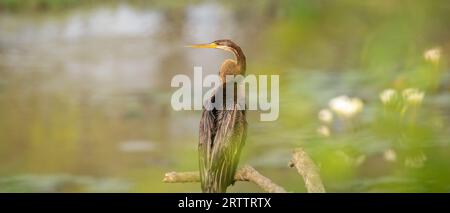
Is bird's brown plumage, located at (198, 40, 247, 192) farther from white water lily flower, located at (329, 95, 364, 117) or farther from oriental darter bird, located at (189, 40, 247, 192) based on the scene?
white water lily flower, located at (329, 95, 364, 117)

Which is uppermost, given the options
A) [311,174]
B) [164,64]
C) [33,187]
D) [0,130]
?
[164,64]

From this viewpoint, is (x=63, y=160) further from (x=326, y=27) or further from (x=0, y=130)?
(x=326, y=27)

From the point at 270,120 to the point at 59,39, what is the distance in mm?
1056

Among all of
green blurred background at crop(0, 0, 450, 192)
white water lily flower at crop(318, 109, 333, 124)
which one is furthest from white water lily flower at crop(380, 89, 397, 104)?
white water lily flower at crop(318, 109, 333, 124)

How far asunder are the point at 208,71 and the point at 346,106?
624 mm

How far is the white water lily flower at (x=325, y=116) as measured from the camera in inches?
161

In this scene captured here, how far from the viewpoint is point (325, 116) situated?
410 centimetres

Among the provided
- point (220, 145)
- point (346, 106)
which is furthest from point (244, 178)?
point (346, 106)

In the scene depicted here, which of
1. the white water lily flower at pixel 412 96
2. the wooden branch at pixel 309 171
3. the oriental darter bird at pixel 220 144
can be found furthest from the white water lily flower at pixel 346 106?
the wooden branch at pixel 309 171

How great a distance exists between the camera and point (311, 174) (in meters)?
2.58

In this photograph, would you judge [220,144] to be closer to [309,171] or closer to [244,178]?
[244,178]

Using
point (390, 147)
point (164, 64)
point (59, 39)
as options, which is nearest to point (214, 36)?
point (164, 64)

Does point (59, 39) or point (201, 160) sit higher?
point (59, 39)
